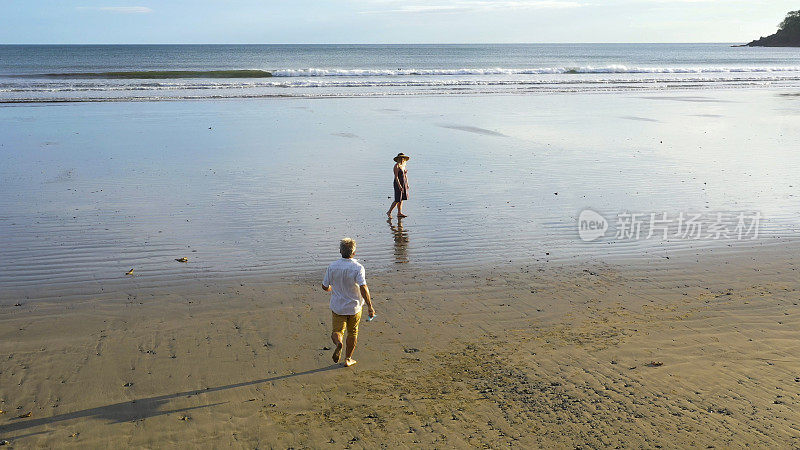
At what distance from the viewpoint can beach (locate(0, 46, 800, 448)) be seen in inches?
216

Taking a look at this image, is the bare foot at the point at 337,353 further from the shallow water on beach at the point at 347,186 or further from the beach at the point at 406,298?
the shallow water on beach at the point at 347,186

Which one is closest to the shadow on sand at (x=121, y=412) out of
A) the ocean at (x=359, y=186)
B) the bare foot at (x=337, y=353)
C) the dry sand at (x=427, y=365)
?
the dry sand at (x=427, y=365)

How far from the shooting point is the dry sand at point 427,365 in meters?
5.32

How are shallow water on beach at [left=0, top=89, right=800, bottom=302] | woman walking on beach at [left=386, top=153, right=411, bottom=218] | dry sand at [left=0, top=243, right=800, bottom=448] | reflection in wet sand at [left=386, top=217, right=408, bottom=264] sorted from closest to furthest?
dry sand at [left=0, top=243, right=800, bottom=448], reflection in wet sand at [left=386, top=217, right=408, bottom=264], shallow water on beach at [left=0, top=89, right=800, bottom=302], woman walking on beach at [left=386, top=153, right=411, bottom=218]

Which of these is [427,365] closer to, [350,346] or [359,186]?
[350,346]

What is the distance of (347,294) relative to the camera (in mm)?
6293

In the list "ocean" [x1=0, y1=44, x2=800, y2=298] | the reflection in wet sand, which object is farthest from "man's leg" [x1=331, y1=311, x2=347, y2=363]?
the reflection in wet sand

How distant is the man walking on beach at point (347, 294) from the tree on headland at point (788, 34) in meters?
188

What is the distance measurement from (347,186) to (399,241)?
12.9ft

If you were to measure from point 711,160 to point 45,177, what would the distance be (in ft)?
49.9

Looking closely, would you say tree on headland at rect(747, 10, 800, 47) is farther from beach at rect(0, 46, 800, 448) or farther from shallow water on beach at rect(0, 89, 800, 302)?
beach at rect(0, 46, 800, 448)

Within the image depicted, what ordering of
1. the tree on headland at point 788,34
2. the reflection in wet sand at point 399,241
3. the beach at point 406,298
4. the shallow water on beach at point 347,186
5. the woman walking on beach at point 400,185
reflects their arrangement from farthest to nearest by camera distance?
the tree on headland at point 788,34 < the woman walking on beach at point 400,185 < the shallow water on beach at point 347,186 < the reflection in wet sand at point 399,241 < the beach at point 406,298

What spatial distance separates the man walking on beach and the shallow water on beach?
2.62 metres

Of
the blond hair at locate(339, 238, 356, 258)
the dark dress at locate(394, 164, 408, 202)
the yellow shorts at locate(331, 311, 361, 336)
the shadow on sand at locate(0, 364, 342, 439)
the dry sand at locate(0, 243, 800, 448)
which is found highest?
the dark dress at locate(394, 164, 408, 202)
